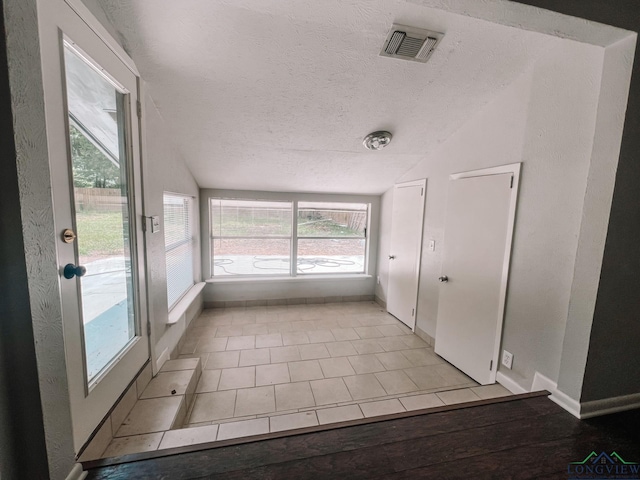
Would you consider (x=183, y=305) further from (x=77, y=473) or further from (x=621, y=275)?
(x=621, y=275)

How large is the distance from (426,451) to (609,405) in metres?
1.13

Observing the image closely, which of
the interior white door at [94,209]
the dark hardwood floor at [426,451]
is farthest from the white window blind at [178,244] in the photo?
the dark hardwood floor at [426,451]

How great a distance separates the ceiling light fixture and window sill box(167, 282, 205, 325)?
8.24ft

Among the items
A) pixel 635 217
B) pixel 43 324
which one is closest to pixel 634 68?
pixel 635 217

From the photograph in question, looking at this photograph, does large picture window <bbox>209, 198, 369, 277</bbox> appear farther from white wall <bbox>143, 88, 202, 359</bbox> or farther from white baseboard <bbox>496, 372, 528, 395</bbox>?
white baseboard <bbox>496, 372, 528, 395</bbox>

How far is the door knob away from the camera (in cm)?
105

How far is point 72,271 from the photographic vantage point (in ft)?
3.51

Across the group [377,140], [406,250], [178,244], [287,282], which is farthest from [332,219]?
[178,244]

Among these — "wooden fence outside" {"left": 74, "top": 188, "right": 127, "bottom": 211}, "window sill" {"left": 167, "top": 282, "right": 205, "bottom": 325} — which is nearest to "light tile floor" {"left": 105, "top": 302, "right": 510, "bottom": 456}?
"window sill" {"left": 167, "top": 282, "right": 205, "bottom": 325}

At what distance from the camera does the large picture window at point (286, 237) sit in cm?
420

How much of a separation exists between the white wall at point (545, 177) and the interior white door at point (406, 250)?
1.09 metres

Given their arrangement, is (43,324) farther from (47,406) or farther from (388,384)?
(388,384)

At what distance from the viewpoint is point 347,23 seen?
1537mm

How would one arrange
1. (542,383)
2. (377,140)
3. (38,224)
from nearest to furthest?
(38,224) → (542,383) → (377,140)
